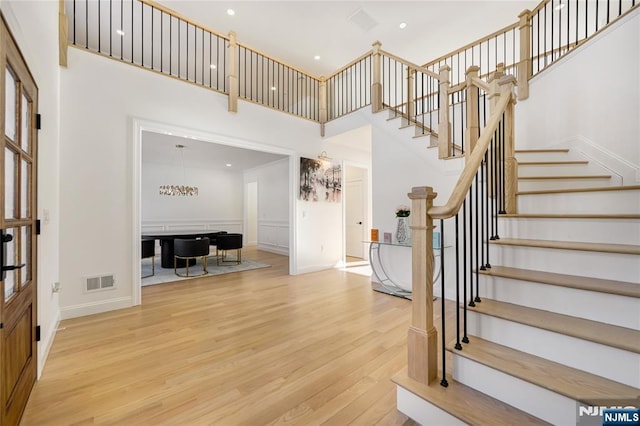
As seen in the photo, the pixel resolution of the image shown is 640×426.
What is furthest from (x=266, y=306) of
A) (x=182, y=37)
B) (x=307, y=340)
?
(x=182, y=37)

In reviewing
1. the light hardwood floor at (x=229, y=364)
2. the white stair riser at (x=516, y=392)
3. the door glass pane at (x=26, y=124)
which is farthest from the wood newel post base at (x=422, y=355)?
the door glass pane at (x=26, y=124)

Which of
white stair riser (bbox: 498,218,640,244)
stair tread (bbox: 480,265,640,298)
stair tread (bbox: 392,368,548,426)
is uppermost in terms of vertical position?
white stair riser (bbox: 498,218,640,244)

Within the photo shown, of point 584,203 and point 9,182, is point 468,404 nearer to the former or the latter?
point 584,203

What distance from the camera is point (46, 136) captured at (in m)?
2.26

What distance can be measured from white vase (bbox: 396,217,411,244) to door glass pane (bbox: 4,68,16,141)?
3818mm

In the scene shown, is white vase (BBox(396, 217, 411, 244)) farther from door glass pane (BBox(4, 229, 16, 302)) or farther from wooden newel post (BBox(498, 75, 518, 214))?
door glass pane (BBox(4, 229, 16, 302))

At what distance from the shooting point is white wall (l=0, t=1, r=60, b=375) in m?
1.72

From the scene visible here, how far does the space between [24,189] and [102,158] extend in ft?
5.45

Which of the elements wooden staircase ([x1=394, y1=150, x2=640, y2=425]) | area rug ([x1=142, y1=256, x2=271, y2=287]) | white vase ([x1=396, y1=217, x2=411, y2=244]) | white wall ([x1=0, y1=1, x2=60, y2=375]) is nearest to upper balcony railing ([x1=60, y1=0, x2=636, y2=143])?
white wall ([x1=0, y1=1, x2=60, y2=375])

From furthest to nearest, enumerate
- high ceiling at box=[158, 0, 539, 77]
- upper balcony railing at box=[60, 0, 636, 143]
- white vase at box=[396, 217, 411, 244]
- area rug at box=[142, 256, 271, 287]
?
1. area rug at box=[142, 256, 271, 287]
2. high ceiling at box=[158, 0, 539, 77]
3. white vase at box=[396, 217, 411, 244]
4. upper balcony railing at box=[60, 0, 636, 143]

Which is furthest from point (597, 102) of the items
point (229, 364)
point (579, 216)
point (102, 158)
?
point (102, 158)

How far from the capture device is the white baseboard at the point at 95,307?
9.49 ft

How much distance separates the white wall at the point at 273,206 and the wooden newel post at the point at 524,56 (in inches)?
208

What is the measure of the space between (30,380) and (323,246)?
14.1ft
